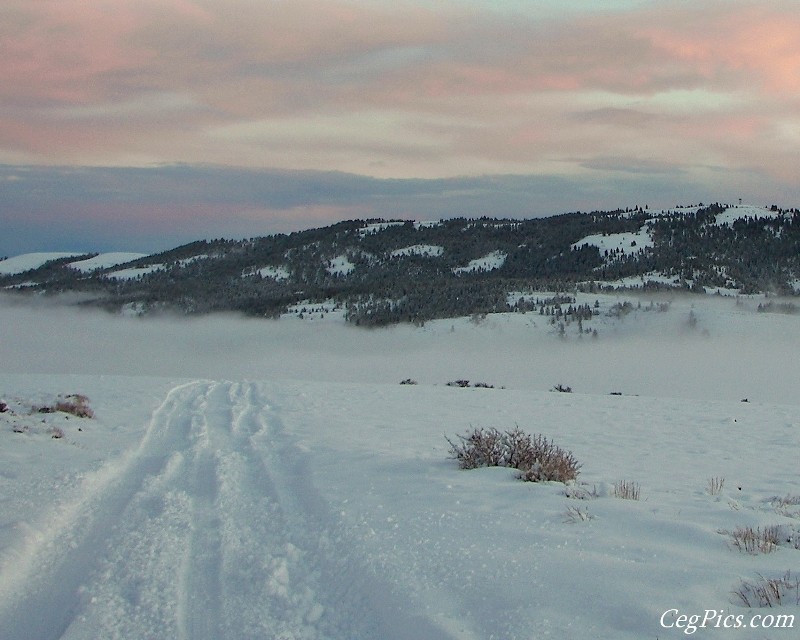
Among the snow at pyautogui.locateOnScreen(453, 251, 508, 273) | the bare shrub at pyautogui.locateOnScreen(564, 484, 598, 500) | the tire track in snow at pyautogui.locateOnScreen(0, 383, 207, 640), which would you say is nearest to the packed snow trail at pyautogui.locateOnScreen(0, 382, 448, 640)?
the tire track in snow at pyautogui.locateOnScreen(0, 383, 207, 640)

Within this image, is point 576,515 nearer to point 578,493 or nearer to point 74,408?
point 578,493

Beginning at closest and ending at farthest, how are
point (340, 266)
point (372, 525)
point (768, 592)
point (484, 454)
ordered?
1. point (768, 592)
2. point (372, 525)
3. point (484, 454)
4. point (340, 266)

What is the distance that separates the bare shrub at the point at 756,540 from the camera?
17.0 ft

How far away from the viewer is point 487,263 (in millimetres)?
163125

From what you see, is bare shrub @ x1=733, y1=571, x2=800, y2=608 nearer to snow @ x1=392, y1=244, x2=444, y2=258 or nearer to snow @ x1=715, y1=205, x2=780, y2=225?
snow @ x1=715, y1=205, x2=780, y2=225

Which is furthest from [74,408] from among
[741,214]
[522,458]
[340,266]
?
[340,266]

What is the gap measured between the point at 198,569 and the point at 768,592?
4.05 meters

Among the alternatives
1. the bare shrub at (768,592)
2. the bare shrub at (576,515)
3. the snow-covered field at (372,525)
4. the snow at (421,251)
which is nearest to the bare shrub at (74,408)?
the snow-covered field at (372,525)

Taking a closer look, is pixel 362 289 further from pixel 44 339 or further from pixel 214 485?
pixel 214 485

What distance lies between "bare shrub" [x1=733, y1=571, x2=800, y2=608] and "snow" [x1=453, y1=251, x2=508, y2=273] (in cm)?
15316

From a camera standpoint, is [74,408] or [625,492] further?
[74,408]

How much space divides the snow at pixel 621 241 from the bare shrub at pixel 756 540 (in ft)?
450

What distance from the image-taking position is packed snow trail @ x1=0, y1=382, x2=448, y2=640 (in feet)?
14.3

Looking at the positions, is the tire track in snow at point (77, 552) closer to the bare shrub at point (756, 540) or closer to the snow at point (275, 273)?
the bare shrub at point (756, 540)
